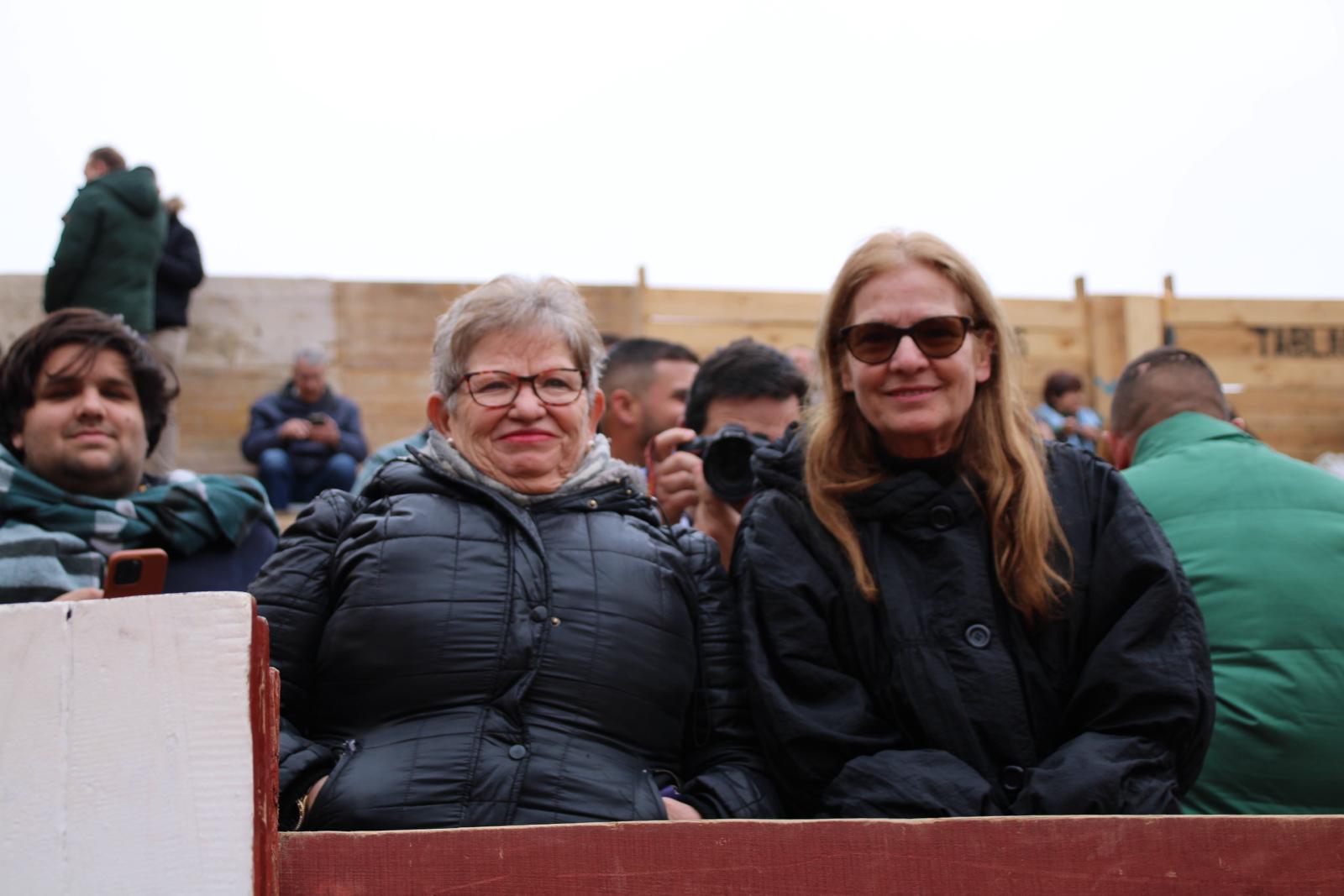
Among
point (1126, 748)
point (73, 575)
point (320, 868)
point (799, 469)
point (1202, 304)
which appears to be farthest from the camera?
point (1202, 304)

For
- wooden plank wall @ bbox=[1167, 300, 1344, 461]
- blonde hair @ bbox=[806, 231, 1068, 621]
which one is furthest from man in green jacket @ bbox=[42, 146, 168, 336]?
wooden plank wall @ bbox=[1167, 300, 1344, 461]

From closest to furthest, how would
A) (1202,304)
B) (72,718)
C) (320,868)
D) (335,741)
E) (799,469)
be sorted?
1. (72,718)
2. (320,868)
3. (335,741)
4. (799,469)
5. (1202,304)

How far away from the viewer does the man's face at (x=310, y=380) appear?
24.3 ft

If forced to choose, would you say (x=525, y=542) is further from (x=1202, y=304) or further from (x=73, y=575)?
(x=1202, y=304)

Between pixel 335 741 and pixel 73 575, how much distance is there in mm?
1130

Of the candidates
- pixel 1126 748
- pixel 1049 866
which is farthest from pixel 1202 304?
pixel 1049 866

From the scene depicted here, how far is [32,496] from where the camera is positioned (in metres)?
2.75

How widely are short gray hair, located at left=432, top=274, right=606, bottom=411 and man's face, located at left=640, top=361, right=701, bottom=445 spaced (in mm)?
1822

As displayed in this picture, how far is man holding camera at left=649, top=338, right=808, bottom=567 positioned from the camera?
261 centimetres

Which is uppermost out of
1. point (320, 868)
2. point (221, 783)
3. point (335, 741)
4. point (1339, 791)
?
point (221, 783)

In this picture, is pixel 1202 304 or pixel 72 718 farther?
pixel 1202 304

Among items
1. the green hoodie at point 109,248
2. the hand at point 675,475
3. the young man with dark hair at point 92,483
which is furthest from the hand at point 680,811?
the green hoodie at point 109,248

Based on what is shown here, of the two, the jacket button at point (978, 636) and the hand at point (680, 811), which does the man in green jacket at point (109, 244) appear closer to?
the hand at point (680, 811)

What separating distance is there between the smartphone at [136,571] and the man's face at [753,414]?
64.9 inches
